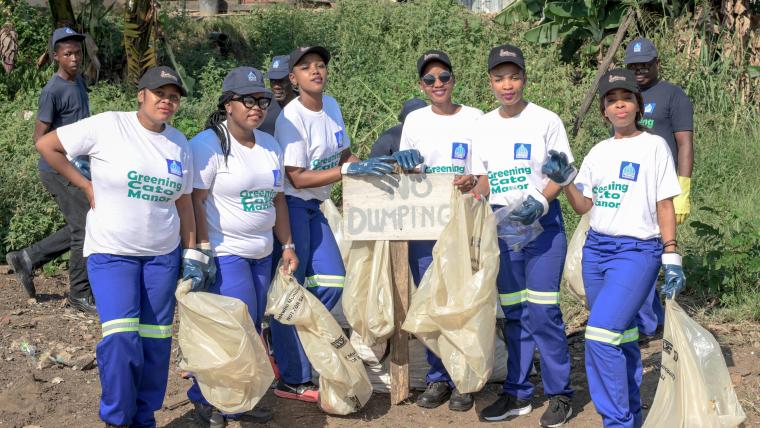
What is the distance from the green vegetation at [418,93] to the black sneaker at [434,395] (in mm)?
2237

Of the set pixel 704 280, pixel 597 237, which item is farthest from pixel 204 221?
pixel 704 280

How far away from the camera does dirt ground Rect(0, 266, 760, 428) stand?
515 cm

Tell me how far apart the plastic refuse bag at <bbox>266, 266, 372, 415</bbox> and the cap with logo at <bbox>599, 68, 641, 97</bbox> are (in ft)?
6.05


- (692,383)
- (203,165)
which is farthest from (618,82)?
(203,165)

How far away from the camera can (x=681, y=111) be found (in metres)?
5.95

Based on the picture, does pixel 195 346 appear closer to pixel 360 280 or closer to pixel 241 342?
pixel 241 342

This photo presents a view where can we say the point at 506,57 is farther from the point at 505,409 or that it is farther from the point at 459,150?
the point at 505,409

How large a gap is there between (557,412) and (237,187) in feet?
6.70

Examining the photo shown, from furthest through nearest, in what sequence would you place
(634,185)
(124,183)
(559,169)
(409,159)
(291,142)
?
1. (291,142)
2. (409,159)
3. (559,169)
4. (634,185)
5. (124,183)

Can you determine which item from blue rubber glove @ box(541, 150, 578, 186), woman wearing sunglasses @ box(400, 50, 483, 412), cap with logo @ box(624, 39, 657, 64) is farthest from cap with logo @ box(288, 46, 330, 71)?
cap with logo @ box(624, 39, 657, 64)

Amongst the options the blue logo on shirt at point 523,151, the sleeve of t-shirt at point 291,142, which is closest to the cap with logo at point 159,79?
the sleeve of t-shirt at point 291,142

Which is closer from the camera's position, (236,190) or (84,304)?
(236,190)

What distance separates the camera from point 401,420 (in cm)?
518

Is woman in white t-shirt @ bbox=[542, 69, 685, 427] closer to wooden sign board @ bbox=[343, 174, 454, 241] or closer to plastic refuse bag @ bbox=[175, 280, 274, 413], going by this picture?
wooden sign board @ bbox=[343, 174, 454, 241]
